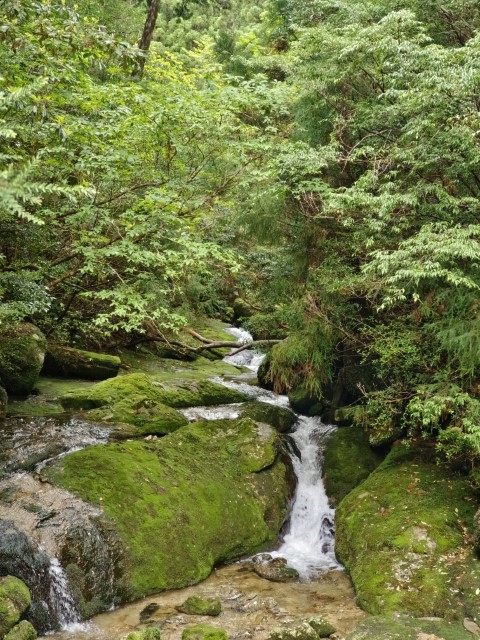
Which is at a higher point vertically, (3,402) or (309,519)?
(3,402)

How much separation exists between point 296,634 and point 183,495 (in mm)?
2856

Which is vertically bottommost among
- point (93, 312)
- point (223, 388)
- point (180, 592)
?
point (180, 592)

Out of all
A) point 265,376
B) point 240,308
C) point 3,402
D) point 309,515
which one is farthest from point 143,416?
point 240,308

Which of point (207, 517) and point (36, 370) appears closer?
point (207, 517)

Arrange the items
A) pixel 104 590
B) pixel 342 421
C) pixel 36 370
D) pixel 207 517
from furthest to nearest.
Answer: pixel 342 421
pixel 36 370
pixel 207 517
pixel 104 590

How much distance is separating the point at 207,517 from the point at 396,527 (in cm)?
275

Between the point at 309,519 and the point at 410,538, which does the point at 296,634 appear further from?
the point at 309,519

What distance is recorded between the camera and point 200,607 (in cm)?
598

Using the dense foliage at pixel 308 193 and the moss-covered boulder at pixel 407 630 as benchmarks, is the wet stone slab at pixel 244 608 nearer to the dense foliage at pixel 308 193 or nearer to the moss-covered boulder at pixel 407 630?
the moss-covered boulder at pixel 407 630

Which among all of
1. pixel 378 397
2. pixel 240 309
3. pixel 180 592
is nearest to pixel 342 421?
pixel 378 397

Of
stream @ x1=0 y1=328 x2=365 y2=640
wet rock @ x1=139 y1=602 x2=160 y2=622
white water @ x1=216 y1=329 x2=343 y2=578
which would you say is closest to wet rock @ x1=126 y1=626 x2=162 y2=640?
stream @ x1=0 y1=328 x2=365 y2=640

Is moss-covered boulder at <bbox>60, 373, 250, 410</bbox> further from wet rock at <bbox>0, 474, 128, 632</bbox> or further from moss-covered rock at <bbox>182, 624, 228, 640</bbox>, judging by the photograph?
moss-covered rock at <bbox>182, 624, 228, 640</bbox>

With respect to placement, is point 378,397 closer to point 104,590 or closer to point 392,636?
point 392,636

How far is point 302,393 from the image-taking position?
11.8 metres
